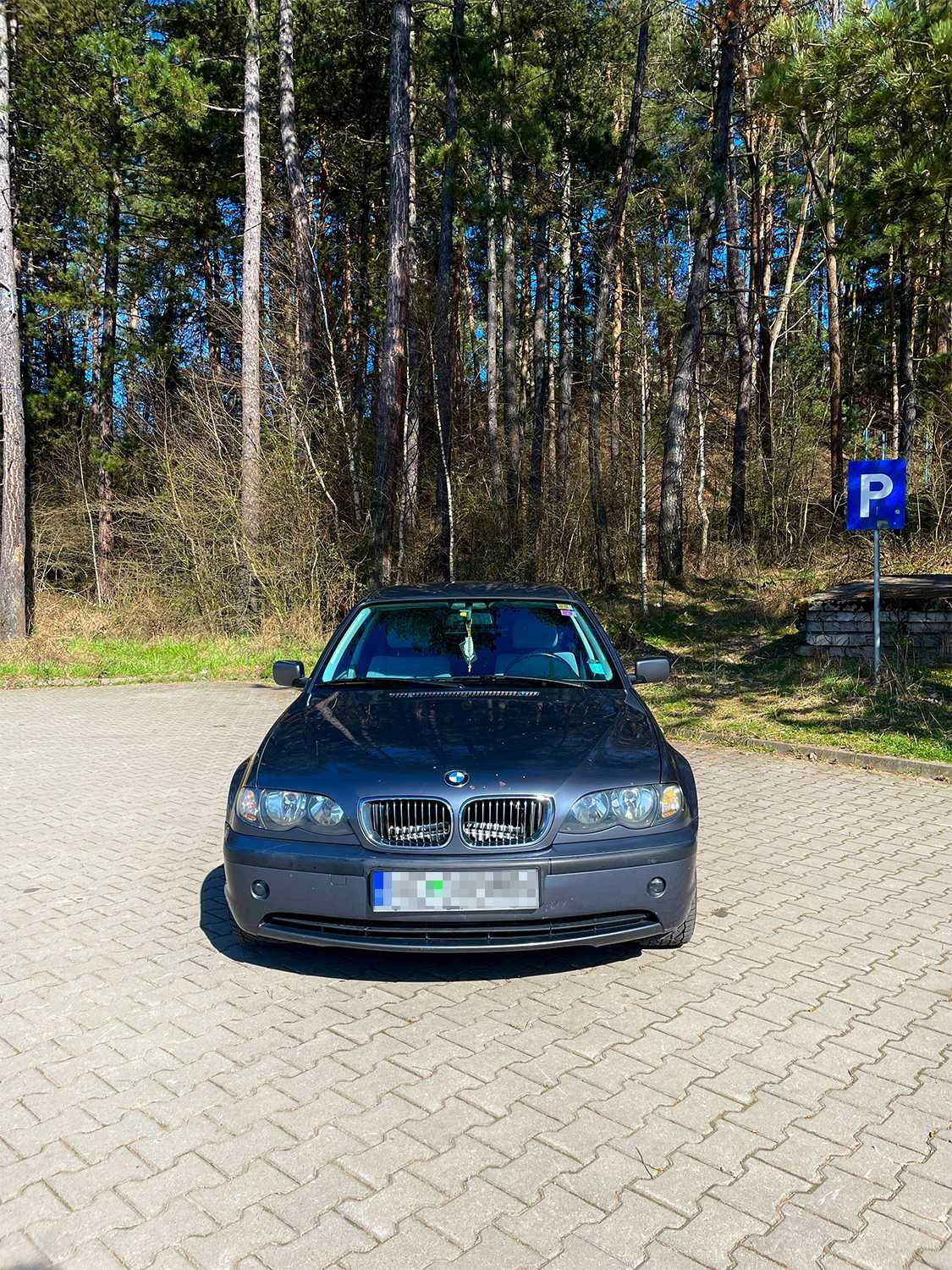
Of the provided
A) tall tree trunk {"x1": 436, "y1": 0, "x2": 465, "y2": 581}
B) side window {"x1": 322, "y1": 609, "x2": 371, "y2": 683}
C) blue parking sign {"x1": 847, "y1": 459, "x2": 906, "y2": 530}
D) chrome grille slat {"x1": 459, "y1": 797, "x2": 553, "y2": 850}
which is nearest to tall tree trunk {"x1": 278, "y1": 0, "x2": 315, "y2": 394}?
tall tree trunk {"x1": 436, "y1": 0, "x2": 465, "y2": 581}

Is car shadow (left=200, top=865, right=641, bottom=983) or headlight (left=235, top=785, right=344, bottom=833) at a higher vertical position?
headlight (left=235, top=785, right=344, bottom=833)

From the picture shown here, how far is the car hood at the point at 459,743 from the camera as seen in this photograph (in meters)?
3.60

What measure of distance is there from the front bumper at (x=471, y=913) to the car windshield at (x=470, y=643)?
4.56ft

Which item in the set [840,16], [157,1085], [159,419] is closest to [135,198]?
[159,419]

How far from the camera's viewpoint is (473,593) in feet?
17.7

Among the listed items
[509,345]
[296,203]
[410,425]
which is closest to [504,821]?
[410,425]

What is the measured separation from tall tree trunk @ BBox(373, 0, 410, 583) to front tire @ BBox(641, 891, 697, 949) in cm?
1255

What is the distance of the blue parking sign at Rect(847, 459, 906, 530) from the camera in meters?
9.53

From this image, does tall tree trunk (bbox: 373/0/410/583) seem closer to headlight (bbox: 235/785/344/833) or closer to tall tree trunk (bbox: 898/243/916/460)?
tall tree trunk (bbox: 898/243/916/460)

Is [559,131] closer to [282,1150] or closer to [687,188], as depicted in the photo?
[687,188]

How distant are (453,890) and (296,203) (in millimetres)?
18617

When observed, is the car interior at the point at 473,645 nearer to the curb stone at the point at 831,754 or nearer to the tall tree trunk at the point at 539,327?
the curb stone at the point at 831,754

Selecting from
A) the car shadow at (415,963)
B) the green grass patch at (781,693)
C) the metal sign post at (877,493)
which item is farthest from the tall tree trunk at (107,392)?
the car shadow at (415,963)

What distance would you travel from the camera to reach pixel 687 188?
1733 centimetres
